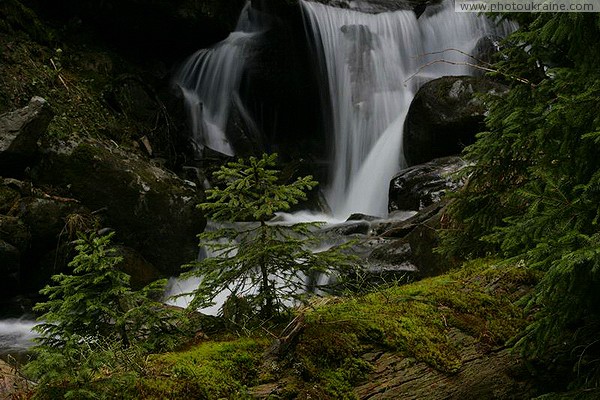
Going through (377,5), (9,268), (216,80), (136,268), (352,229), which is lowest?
(352,229)

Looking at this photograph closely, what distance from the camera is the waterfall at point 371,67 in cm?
1628

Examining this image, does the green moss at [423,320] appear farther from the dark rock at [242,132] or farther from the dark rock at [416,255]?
the dark rock at [242,132]

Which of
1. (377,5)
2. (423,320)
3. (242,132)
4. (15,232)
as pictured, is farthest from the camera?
(377,5)

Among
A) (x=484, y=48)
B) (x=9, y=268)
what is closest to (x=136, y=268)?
(x=9, y=268)

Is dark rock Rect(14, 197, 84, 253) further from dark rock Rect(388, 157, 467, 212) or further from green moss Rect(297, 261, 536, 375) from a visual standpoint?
dark rock Rect(388, 157, 467, 212)

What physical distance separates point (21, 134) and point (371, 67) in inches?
500

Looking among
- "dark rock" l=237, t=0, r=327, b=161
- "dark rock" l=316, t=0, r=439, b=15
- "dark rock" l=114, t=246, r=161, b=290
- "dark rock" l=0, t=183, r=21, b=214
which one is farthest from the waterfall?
"dark rock" l=0, t=183, r=21, b=214

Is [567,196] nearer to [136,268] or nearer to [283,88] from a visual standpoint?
[136,268]

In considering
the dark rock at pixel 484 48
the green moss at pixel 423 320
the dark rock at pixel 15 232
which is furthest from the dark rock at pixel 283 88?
the green moss at pixel 423 320

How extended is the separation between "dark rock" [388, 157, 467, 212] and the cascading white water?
256 inches

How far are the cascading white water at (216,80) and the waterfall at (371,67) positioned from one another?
7.80ft

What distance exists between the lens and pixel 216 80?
17500 mm

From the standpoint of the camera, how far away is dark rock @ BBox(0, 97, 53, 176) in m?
8.23

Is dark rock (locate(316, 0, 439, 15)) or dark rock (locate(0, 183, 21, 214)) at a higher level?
dark rock (locate(316, 0, 439, 15))
